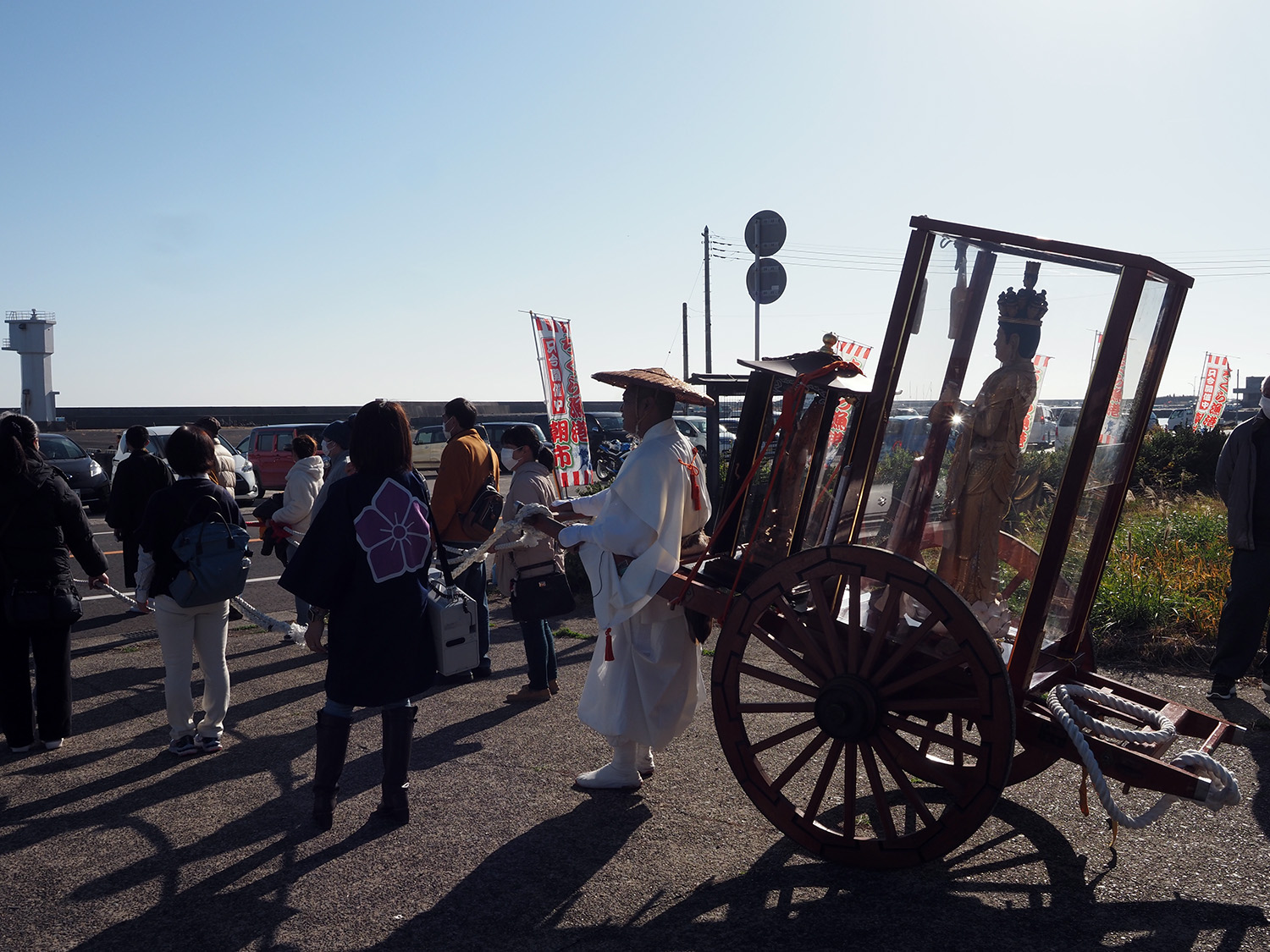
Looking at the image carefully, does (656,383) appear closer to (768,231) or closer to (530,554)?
(530,554)

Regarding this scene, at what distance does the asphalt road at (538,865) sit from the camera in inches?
112

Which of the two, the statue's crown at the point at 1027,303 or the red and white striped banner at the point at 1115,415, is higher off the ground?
the statue's crown at the point at 1027,303

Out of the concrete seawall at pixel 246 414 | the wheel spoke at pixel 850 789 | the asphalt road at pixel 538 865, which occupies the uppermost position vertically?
the wheel spoke at pixel 850 789

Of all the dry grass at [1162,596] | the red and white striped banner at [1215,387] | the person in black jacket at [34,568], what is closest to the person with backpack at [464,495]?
the person in black jacket at [34,568]

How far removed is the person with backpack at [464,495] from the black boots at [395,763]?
184 centimetres

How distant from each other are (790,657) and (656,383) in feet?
4.23

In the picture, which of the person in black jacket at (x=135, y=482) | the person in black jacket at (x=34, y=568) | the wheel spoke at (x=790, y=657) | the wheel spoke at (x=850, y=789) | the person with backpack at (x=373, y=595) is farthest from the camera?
the person in black jacket at (x=135, y=482)

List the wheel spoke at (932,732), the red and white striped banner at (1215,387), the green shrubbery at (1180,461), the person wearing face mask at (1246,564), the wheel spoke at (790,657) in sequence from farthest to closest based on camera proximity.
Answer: the red and white striped banner at (1215,387)
the green shrubbery at (1180,461)
the person wearing face mask at (1246,564)
the wheel spoke at (790,657)
the wheel spoke at (932,732)

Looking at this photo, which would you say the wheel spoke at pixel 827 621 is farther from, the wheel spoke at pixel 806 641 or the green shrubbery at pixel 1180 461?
the green shrubbery at pixel 1180 461

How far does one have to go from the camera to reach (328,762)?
3572 millimetres

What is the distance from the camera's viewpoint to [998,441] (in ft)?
10.4

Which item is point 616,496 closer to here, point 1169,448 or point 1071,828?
point 1071,828

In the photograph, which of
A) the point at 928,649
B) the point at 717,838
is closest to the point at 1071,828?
the point at 928,649

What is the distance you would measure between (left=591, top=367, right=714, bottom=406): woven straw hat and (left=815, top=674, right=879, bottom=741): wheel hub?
133 cm
